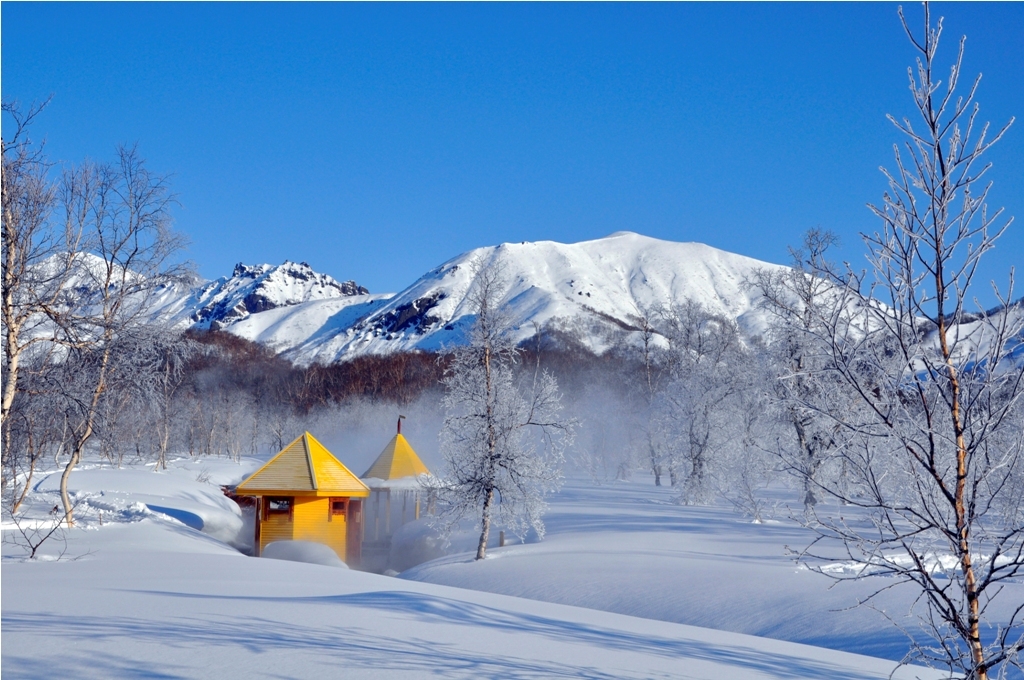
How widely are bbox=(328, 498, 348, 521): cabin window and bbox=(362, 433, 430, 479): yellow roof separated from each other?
6.85 meters

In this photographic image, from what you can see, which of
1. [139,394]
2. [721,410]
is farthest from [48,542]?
[721,410]

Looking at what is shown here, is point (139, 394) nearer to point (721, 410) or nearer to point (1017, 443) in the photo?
point (1017, 443)

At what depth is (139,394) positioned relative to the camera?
50.5ft

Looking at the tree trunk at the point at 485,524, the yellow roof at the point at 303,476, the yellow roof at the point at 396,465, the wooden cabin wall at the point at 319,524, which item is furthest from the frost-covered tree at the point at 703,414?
Result: the wooden cabin wall at the point at 319,524

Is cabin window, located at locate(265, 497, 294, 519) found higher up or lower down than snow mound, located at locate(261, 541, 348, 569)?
higher up

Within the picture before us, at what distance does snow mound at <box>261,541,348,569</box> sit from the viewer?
22.5 m

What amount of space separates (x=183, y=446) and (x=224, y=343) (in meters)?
21.3

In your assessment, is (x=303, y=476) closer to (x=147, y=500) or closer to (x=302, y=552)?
(x=302, y=552)

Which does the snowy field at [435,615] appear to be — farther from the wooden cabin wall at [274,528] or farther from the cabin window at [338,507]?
the cabin window at [338,507]

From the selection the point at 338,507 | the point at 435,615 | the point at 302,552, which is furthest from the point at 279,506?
the point at 435,615

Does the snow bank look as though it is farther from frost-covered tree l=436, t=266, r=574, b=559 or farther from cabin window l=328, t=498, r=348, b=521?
frost-covered tree l=436, t=266, r=574, b=559

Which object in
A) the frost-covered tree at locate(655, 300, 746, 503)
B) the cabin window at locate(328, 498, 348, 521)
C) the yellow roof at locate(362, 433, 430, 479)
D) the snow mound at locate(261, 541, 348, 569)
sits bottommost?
the snow mound at locate(261, 541, 348, 569)

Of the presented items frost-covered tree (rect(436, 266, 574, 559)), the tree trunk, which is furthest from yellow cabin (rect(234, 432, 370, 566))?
the tree trunk

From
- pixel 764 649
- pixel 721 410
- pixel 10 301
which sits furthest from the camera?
pixel 721 410
